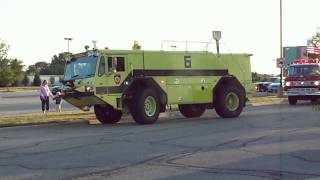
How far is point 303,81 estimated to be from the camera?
102ft

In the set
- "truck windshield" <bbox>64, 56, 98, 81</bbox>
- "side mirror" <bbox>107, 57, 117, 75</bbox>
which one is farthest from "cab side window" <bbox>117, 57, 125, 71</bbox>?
"truck windshield" <bbox>64, 56, 98, 81</bbox>

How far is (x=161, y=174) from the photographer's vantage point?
31.9ft

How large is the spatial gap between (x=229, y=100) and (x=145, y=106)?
400 centimetres

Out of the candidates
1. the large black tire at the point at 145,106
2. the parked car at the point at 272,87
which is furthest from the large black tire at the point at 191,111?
the parked car at the point at 272,87

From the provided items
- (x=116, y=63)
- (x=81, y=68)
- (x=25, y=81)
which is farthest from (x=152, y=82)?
(x=25, y=81)

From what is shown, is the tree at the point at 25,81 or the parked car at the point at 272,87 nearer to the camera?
the parked car at the point at 272,87

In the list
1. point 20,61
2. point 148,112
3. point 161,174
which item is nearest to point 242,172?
point 161,174

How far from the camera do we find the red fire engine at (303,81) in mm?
30766

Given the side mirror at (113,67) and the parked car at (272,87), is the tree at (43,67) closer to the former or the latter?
the parked car at (272,87)

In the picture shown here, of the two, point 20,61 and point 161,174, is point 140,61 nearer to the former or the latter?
point 161,174

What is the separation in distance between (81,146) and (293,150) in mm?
4685

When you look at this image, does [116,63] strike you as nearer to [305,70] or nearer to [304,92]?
[304,92]

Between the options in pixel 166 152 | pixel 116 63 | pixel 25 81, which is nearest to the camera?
pixel 166 152

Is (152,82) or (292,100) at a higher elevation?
(152,82)
